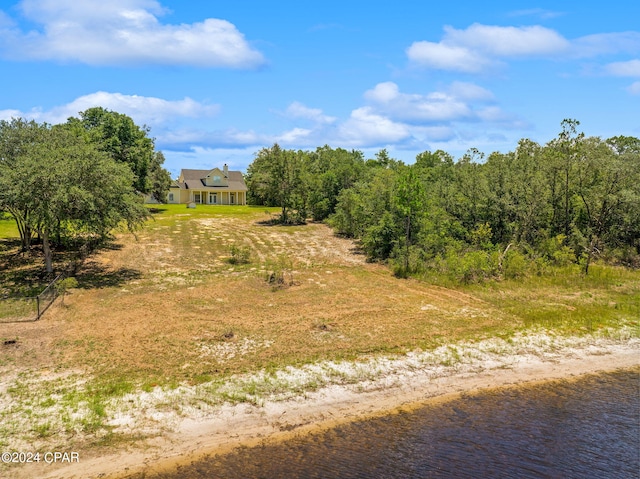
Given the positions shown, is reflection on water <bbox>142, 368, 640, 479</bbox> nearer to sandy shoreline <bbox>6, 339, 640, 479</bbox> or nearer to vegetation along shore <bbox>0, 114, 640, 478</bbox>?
sandy shoreline <bbox>6, 339, 640, 479</bbox>

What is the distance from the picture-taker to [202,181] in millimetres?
77688

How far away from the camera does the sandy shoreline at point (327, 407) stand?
1080 cm

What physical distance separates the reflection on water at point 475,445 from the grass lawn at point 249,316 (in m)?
3.45

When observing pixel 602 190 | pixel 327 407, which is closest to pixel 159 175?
pixel 602 190

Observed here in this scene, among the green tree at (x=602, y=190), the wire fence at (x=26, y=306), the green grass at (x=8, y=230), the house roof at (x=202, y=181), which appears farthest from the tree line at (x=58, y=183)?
the house roof at (x=202, y=181)

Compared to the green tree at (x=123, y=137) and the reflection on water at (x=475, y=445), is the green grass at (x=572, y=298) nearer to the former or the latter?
the reflection on water at (x=475, y=445)

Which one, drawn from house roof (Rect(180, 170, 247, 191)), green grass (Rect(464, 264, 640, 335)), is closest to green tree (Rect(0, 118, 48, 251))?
green grass (Rect(464, 264, 640, 335))

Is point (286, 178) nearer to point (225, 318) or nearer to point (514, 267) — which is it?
point (514, 267)

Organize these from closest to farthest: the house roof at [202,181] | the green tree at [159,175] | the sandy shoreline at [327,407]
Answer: the sandy shoreline at [327,407], the green tree at [159,175], the house roof at [202,181]

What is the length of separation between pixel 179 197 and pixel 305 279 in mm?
56848

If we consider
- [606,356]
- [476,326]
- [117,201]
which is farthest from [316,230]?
[606,356]

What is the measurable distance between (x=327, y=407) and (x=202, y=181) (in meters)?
68.4

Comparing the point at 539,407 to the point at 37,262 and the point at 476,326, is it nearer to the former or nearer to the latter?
the point at 476,326

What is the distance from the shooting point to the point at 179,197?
7806cm
